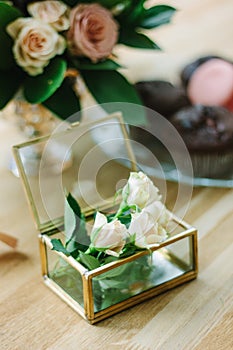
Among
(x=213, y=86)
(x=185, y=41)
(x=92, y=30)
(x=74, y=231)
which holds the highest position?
(x=92, y=30)

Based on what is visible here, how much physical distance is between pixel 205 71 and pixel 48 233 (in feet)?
2.05

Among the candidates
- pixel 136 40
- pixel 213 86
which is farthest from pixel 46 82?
pixel 213 86

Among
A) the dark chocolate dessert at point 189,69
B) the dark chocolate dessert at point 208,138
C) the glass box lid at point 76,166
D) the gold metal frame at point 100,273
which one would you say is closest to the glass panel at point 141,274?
the gold metal frame at point 100,273

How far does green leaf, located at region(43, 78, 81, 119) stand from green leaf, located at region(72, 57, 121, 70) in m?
0.04

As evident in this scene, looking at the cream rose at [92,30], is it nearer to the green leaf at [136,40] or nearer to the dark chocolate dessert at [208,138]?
the green leaf at [136,40]

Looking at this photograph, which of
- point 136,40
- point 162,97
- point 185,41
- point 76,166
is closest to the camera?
Answer: point 76,166

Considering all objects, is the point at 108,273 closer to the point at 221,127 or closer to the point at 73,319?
the point at 73,319

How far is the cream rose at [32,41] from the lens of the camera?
48.4 inches

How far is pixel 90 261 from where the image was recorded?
982 millimetres

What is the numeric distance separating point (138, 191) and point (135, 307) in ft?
0.55

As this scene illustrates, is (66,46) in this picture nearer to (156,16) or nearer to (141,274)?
(156,16)

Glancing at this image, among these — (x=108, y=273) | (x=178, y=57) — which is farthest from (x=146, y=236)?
(x=178, y=57)

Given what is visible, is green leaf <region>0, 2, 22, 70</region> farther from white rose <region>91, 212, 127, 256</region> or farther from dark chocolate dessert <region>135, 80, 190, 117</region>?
white rose <region>91, 212, 127, 256</region>

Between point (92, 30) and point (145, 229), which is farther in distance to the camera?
point (92, 30)
